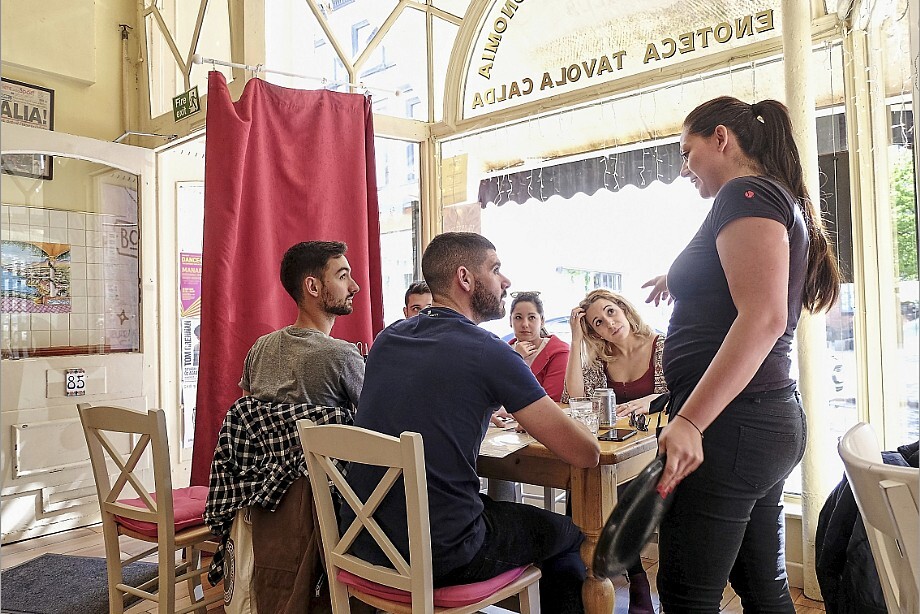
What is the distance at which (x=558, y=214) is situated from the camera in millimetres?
3418

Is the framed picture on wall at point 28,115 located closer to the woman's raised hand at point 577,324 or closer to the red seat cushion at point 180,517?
the red seat cushion at point 180,517

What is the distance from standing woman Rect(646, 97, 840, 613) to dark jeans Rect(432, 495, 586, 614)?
462mm

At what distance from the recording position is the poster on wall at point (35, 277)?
11.2ft

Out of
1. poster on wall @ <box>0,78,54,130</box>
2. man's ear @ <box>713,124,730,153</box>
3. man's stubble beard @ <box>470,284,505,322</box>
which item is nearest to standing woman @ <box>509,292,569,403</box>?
man's stubble beard @ <box>470,284,505,322</box>

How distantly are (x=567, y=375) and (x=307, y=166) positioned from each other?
4.73ft

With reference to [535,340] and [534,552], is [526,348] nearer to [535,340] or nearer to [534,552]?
[535,340]

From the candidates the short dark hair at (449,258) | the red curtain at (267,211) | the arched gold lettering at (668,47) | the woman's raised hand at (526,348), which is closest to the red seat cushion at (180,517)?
the red curtain at (267,211)

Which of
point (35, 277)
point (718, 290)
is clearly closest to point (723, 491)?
point (718, 290)

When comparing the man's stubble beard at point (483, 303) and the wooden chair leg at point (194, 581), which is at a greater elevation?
the man's stubble beard at point (483, 303)

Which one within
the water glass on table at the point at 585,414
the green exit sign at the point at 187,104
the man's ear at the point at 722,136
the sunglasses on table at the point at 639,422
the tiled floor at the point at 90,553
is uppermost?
the green exit sign at the point at 187,104

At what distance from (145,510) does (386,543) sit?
1.03m

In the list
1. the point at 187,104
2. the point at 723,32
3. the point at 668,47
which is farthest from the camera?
the point at 187,104

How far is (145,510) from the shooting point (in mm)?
2219

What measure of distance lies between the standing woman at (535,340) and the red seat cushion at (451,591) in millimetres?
1480
